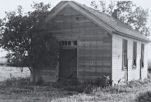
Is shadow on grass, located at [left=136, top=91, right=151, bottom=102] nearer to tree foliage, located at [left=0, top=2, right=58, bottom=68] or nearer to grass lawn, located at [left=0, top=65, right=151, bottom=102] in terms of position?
grass lawn, located at [left=0, top=65, right=151, bottom=102]

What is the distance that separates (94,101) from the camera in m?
13.2

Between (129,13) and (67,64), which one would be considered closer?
(67,64)

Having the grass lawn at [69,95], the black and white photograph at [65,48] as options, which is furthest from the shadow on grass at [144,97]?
the black and white photograph at [65,48]

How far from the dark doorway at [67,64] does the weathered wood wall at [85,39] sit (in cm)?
90

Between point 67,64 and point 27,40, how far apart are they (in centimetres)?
330

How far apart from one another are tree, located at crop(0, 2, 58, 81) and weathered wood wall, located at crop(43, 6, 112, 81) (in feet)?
4.06

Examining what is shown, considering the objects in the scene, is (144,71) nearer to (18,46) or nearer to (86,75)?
(86,75)

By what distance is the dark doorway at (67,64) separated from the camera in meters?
20.4

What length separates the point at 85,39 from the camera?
63.5ft

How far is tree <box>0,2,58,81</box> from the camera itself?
18.8 meters

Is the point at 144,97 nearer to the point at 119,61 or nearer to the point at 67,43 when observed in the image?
the point at 119,61

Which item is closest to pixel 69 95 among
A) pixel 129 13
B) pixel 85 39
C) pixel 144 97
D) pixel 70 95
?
pixel 70 95

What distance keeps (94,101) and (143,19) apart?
29.2 meters

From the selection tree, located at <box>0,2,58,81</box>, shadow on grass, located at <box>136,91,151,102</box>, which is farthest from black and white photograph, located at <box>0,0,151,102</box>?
shadow on grass, located at <box>136,91,151,102</box>
